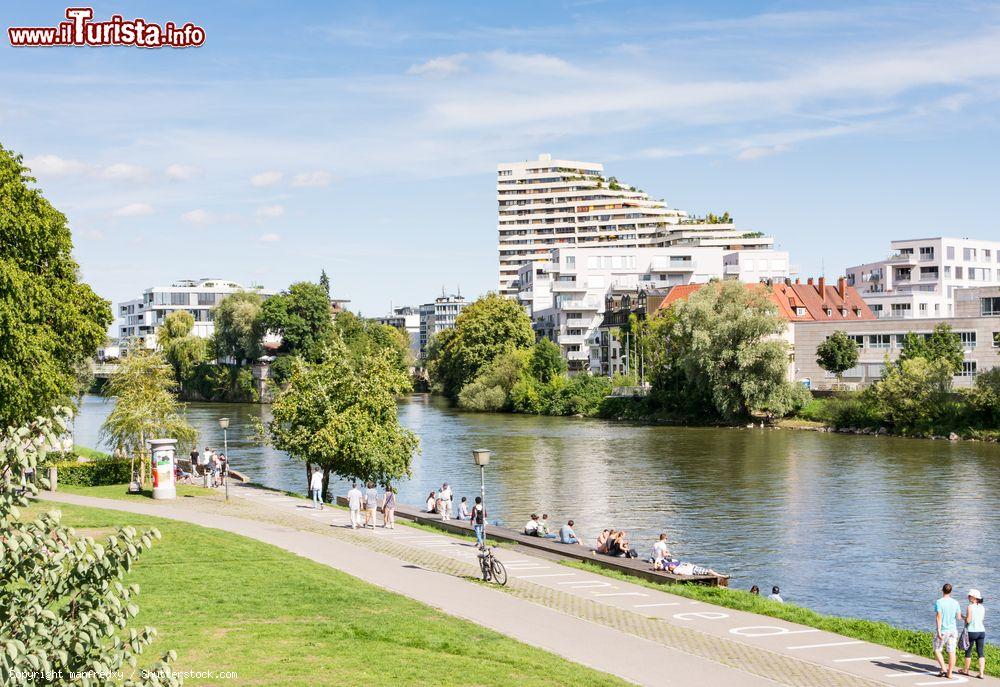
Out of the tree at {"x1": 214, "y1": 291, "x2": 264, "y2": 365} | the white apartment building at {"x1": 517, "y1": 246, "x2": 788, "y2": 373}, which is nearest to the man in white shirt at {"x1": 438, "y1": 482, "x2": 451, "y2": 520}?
the white apartment building at {"x1": 517, "y1": 246, "x2": 788, "y2": 373}

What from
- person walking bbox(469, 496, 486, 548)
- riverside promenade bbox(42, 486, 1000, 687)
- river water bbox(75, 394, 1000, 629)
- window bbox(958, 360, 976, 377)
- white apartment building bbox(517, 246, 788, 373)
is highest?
white apartment building bbox(517, 246, 788, 373)

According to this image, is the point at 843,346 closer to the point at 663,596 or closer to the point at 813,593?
the point at 813,593

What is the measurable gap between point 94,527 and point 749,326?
230 feet

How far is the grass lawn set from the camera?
1805 cm

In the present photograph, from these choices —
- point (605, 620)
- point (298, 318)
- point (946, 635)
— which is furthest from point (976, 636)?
point (298, 318)

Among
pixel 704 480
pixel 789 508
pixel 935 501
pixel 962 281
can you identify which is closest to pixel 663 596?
pixel 789 508

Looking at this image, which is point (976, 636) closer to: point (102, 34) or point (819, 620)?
point (819, 620)

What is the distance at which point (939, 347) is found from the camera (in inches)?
3841

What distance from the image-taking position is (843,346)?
10488 centimetres

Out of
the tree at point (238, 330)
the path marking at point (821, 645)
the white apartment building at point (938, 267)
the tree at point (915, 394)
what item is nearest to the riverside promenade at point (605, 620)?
the path marking at point (821, 645)

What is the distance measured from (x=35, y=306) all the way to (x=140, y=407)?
8.42 m

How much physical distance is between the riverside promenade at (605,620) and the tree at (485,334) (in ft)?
319

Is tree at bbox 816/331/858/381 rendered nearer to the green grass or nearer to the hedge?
the hedge

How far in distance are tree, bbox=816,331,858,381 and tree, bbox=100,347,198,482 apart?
6934 centimetres
